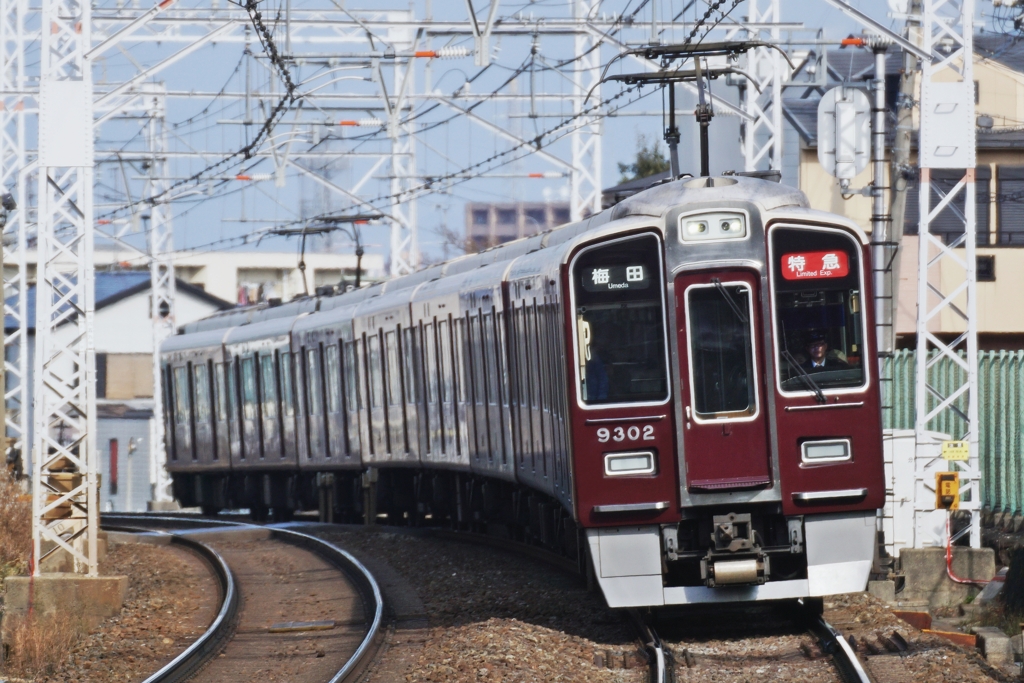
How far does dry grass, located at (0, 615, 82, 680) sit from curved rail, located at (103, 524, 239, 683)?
0.74 metres

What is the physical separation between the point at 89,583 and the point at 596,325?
4736 mm

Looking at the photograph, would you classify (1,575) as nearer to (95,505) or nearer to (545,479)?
(95,505)

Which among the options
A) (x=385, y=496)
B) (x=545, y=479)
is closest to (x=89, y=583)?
(x=545, y=479)

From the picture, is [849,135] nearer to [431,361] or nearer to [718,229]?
[431,361]

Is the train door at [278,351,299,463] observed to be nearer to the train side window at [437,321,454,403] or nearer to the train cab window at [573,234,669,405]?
the train side window at [437,321,454,403]

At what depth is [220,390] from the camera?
26.1 m

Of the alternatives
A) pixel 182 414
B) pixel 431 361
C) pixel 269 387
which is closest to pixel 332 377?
pixel 269 387

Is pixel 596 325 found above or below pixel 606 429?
above

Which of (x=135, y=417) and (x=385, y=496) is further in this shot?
(x=135, y=417)

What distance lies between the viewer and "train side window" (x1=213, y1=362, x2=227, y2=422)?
2597 cm

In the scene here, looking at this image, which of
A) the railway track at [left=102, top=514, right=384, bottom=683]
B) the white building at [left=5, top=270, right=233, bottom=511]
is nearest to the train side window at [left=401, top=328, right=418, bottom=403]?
the railway track at [left=102, top=514, right=384, bottom=683]

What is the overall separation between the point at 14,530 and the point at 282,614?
3652mm

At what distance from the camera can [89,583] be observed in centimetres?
1250

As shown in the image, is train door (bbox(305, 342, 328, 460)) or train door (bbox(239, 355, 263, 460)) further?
train door (bbox(239, 355, 263, 460))
